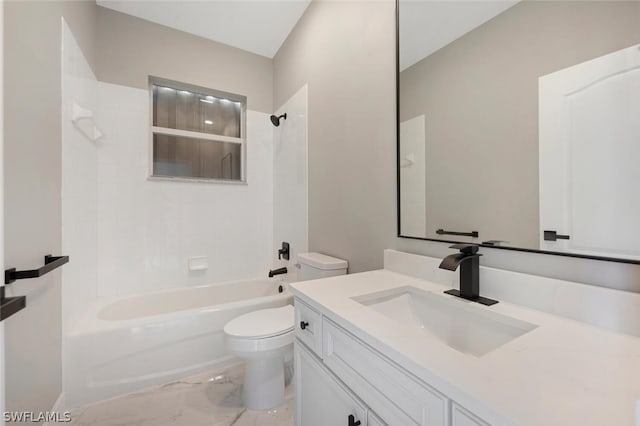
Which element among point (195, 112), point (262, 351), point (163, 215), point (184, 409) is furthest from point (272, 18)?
point (184, 409)

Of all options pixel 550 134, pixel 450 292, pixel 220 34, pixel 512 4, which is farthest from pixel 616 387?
pixel 220 34

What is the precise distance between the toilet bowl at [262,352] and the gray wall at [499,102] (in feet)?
3.25

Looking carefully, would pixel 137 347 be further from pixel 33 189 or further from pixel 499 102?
pixel 499 102

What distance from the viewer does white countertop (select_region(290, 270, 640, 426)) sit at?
0.40 m

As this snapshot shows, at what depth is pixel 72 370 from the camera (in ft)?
4.88

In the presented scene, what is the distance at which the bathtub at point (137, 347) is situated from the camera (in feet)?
4.95

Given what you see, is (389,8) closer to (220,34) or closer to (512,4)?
(512,4)

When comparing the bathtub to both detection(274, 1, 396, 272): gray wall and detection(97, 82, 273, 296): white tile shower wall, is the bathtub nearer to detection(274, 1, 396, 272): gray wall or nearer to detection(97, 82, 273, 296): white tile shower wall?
detection(97, 82, 273, 296): white tile shower wall

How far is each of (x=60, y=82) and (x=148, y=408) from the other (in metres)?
1.87

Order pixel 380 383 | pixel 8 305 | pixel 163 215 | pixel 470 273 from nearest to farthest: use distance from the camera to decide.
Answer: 1. pixel 380 383
2. pixel 8 305
3. pixel 470 273
4. pixel 163 215

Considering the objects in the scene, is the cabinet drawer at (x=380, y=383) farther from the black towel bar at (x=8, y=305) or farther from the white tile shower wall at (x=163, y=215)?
the white tile shower wall at (x=163, y=215)

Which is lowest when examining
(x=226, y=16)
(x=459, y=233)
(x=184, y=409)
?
(x=184, y=409)

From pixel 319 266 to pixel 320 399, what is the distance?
2.87ft

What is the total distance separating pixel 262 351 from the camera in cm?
141
